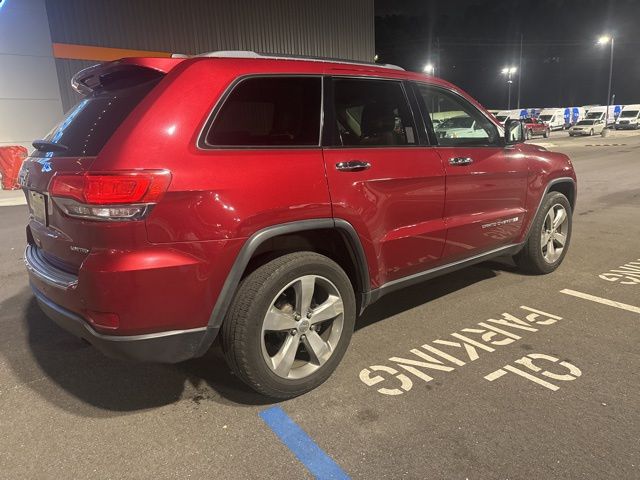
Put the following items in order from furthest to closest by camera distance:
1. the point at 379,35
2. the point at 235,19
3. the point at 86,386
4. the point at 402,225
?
1. the point at 379,35
2. the point at 235,19
3. the point at 402,225
4. the point at 86,386

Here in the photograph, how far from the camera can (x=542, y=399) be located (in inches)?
108

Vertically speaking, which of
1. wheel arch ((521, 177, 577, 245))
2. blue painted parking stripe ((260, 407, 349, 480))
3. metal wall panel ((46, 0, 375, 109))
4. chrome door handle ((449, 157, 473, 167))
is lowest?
blue painted parking stripe ((260, 407, 349, 480))

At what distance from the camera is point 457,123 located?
3984 mm

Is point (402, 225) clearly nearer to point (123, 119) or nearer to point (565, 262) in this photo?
point (123, 119)

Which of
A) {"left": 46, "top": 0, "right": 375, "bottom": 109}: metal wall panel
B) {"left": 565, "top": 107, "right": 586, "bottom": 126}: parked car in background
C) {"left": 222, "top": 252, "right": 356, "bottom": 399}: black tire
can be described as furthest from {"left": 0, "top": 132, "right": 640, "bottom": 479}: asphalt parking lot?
{"left": 565, "top": 107, "right": 586, "bottom": 126}: parked car in background

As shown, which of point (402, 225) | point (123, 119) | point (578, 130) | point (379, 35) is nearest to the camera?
point (123, 119)

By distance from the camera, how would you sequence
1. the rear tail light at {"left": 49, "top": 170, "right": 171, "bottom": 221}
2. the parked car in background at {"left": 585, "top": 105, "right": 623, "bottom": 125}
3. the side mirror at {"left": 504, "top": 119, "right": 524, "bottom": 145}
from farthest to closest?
the parked car in background at {"left": 585, "top": 105, "right": 623, "bottom": 125} → the side mirror at {"left": 504, "top": 119, "right": 524, "bottom": 145} → the rear tail light at {"left": 49, "top": 170, "right": 171, "bottom": 221}

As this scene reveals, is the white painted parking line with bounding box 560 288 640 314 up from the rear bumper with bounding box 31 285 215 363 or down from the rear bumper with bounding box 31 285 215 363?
down

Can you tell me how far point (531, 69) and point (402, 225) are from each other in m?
99.1

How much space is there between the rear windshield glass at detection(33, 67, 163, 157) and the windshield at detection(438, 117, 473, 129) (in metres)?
2.16

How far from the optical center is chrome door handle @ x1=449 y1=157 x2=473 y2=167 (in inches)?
141

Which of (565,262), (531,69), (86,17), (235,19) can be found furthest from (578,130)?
(531,69)

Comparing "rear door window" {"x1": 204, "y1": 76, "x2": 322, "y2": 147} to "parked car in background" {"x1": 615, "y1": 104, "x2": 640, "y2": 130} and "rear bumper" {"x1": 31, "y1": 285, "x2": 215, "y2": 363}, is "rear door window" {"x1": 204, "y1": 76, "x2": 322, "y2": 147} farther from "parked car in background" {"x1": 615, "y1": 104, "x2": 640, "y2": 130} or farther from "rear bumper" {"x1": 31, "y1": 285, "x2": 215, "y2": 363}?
"parked car in background" {"x1": 615, "y1": 104, "x2": 640, "y2": 130}

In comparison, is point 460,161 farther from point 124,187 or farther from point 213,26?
point 213,26
